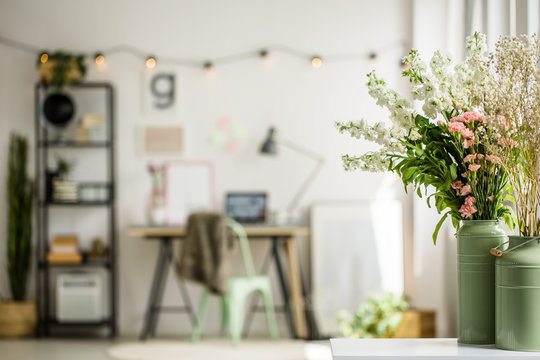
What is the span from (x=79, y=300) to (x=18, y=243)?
0.65 meters

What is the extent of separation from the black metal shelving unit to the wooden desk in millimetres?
278

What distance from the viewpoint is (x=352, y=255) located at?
212 inches

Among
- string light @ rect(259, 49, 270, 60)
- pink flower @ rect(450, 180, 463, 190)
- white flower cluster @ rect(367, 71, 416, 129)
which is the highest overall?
string light @ rect(259, 49, 270, 60)

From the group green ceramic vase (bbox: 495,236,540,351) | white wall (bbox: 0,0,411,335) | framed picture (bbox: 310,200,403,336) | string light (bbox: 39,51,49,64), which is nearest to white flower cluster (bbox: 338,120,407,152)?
green ceramic vase (bbox: 495,236,540,351)

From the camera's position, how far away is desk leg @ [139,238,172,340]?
5.27 meters

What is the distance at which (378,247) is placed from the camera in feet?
17.7

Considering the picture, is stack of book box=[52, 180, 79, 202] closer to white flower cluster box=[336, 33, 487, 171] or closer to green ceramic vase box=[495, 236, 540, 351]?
white flower cluster box=[336, 33, 487, 171]

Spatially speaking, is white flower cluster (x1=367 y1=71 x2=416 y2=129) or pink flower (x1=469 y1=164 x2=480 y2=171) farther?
white flower cluster (x1=367 y1=71 x2=416 y2=129)

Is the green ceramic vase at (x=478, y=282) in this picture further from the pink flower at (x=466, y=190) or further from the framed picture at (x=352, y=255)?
the framed picture at (x=352, y=255)

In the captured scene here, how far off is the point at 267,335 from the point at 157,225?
1202mm

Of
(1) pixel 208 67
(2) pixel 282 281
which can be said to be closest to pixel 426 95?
(2) pixel 282 281

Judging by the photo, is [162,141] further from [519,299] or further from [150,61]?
[519,299]

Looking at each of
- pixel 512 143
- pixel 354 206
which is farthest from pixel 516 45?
pixel 354 206

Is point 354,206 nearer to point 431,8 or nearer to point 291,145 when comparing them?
point 291,145
